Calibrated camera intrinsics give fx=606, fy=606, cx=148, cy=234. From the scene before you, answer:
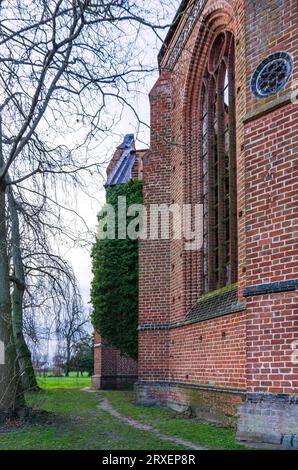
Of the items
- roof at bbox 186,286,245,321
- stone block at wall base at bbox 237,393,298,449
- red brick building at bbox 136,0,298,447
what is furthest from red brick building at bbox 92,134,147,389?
stone block at wall base at bbox 237,393,298,449

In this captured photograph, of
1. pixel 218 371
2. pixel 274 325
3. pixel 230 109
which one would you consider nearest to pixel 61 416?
pixel 218 371

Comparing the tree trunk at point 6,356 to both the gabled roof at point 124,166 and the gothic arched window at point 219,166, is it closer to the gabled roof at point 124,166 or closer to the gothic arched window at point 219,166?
the gothic arched window at point 219,166

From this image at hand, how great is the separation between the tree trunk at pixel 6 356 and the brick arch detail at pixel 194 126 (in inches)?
171

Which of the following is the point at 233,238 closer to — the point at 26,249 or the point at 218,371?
the point at 218,371

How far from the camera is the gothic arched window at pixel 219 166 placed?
11453 millimetres

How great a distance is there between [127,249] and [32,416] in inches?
402

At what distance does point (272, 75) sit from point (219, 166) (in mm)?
3893

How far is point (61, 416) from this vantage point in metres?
11.5

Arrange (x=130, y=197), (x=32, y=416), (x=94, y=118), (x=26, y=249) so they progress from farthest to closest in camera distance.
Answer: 1. (x=130, y=197)
2. (x=26, y=249)
3. (x=32, y=416)
4. (x=94, y=118)

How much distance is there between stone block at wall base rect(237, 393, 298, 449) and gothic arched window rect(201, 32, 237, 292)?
3435 mm

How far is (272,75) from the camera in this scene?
846 centimetres

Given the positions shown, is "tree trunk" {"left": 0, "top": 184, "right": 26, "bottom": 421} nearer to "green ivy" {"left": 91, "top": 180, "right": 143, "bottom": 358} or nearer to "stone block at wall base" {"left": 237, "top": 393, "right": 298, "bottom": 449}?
"stone block at wall base" {"left": 237, "top": 393, "right": 298, "bottom": 449}
